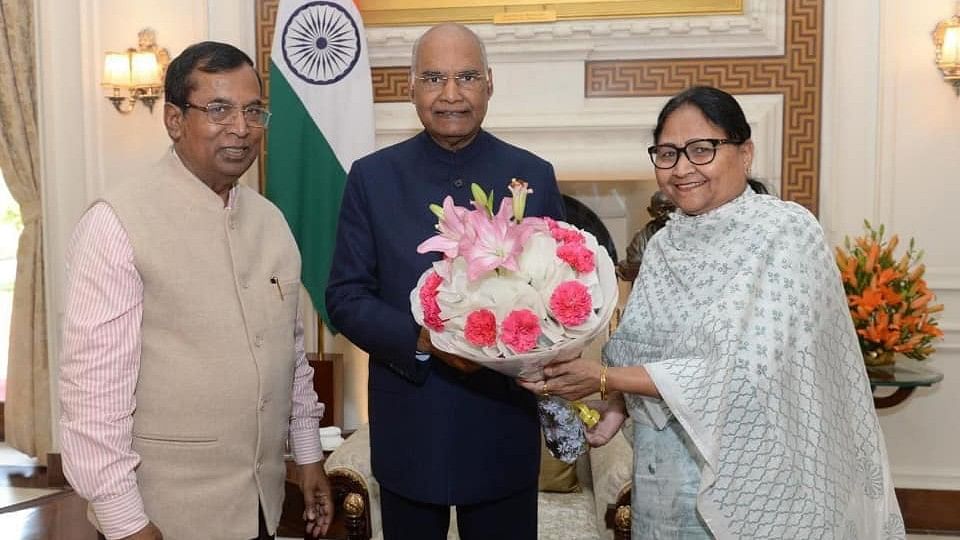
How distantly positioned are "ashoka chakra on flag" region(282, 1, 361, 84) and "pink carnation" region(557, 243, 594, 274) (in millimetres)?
2916

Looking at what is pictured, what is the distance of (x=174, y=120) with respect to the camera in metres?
1.92

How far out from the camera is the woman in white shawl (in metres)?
1.83

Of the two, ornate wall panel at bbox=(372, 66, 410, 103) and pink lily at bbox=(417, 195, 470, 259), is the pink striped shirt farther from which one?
ornate wall panel at bbox=(372, 66, 410, 103)

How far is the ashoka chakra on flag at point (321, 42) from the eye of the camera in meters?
4.38

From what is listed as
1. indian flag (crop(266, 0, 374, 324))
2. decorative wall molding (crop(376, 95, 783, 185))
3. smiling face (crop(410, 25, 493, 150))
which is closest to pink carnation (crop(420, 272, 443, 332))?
smiling face (crop(410, 25, 493, 150))

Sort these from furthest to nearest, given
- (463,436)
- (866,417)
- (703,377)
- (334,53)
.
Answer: (334,53)
(463,436)
(866,417)
(703,377)

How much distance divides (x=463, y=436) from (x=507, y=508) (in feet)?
0.64

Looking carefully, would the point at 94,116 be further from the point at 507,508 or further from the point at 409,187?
the point at 507,508

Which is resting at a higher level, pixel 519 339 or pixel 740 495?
pixel 519 339

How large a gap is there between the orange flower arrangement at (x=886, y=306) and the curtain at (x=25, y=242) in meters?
4.08

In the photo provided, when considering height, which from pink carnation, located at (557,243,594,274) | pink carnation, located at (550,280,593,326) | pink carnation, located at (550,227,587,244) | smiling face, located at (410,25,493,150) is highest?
smiling face, located at (410,25,493,150)

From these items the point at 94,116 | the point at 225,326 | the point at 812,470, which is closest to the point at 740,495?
the point at 812,470

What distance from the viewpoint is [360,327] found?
205cm

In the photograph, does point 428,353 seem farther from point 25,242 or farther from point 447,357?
point 25,242
